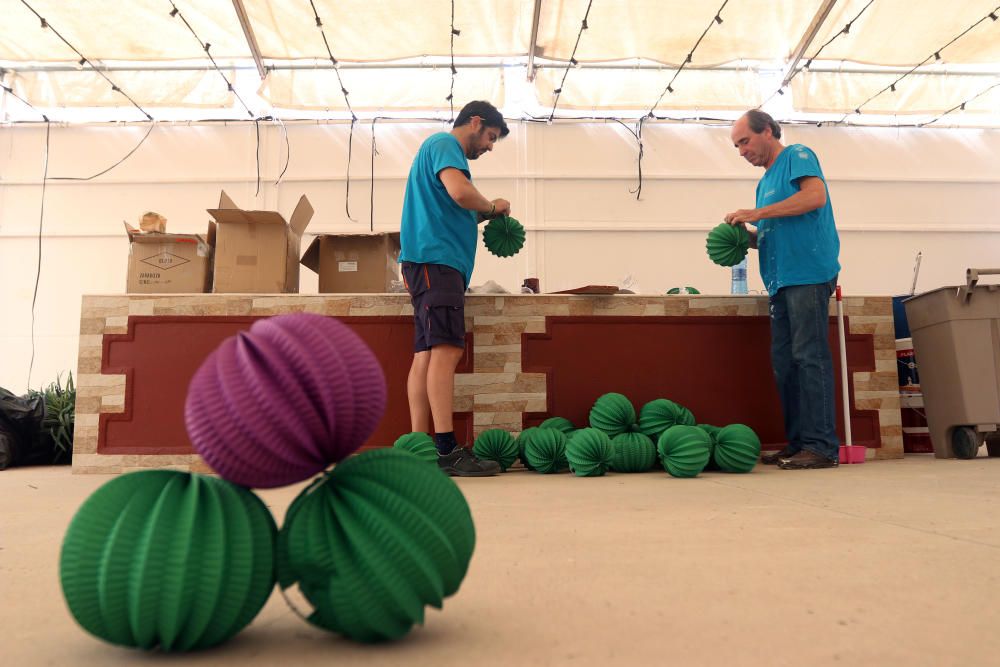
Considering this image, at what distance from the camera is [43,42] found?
610cm

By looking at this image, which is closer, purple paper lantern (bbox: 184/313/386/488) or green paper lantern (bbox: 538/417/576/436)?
purple paper lantern (bbox: 184/313/386/488)

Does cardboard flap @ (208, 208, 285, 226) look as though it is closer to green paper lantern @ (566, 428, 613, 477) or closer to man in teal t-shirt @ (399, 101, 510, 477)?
man in teal t-shirt @ (399, 101, 510, 477)

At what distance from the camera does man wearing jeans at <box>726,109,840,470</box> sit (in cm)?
304

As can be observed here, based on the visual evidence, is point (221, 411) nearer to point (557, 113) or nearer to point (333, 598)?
point (333, 598)

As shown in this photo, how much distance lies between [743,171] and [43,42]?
22.2ft

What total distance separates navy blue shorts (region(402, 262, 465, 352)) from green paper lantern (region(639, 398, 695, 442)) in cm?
93

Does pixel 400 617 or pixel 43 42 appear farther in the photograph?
pixel 43 42

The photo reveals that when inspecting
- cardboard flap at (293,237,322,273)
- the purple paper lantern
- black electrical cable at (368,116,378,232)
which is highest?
black electrical cable at (368,116,378,232)

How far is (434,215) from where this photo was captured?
9.57ft

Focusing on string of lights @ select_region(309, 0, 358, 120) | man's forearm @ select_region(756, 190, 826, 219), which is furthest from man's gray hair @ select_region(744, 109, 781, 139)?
string of lights @ select_region(309, 0, 358, 120)

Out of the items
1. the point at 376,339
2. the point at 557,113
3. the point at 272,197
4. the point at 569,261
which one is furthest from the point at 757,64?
the point at 376,339

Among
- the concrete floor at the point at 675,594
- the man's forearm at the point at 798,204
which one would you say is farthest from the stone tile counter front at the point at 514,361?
the concrete floor at the point at 675,594

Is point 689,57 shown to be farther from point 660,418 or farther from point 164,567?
point 164,567

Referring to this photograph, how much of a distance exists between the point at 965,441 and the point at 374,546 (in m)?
3.71
